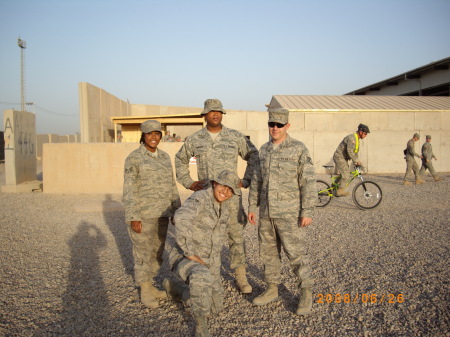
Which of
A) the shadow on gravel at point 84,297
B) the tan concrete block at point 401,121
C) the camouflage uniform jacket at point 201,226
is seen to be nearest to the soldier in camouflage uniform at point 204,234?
the camouflage uniform jacket at point 201,226

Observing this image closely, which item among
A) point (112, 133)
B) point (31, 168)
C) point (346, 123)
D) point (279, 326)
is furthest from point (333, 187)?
point (112, 133)

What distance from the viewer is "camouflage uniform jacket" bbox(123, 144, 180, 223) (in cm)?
341

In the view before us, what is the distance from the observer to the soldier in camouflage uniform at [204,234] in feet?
9.43

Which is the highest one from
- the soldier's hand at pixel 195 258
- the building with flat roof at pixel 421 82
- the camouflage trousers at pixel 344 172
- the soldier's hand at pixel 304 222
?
the building with flat roof at pixel 421 82

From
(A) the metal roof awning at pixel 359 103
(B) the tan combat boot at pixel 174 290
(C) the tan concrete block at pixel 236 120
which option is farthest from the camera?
(A) the metal roof awning at pixel 359 103

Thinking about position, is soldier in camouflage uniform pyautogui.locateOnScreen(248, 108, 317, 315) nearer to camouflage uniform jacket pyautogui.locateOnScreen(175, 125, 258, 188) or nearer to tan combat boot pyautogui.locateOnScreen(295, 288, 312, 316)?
tan combat boot pyautogui.locateOnScreen(295, 288, 312, 316)

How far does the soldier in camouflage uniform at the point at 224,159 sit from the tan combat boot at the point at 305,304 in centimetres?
61

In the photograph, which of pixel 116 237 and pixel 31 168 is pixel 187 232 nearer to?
pixel 116 237

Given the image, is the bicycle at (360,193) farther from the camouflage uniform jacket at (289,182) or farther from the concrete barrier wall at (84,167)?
the camouflage uniform jacket at (289,182)

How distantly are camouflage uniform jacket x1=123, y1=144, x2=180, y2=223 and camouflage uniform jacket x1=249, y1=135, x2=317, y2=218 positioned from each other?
1.06 metres

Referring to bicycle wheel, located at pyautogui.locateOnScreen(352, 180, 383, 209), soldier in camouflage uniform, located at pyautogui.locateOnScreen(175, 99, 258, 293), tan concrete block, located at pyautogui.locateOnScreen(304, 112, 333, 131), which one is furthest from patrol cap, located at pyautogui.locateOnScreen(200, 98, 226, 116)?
tan concrete block, located at pyautogui.locateOnScreen(304, 112, 333, 131)

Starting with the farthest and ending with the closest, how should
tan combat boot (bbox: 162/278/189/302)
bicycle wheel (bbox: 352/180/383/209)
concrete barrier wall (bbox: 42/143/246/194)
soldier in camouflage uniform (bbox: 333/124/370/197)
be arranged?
concrete barrier wall (bbox: 42/143/246/194), bicycle wheel (bbox: 352/180/383/209), soldier in camouflage uniform (bbox: 333/124/370/197), tan combat boot (bbox: 162/278/189/302)

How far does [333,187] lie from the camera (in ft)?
26.1

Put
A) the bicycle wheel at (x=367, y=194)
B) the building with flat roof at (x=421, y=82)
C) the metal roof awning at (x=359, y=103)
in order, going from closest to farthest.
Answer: the bicycle wheel at (x=367, y=194)
the metal roof awning at (x=359, y=103)
the building with flat roof at (x=421, y=82)
